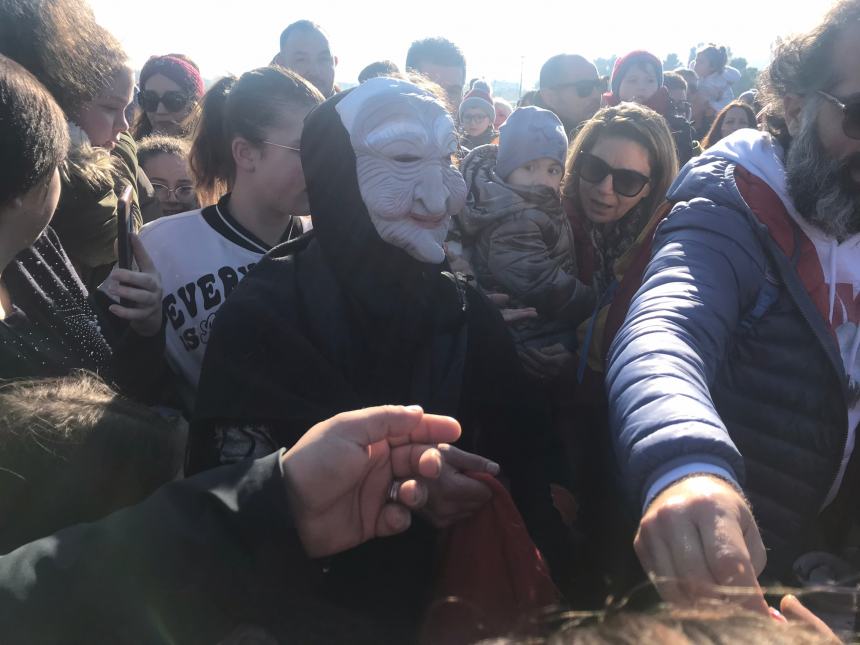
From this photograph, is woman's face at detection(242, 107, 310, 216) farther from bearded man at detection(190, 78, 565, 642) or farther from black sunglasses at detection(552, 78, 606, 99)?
black sunglasses at detection(552, 78, 606, 99)

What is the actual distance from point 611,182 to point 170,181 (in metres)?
2.15

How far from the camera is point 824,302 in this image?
4.75 ft

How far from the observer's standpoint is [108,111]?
222 centimetres

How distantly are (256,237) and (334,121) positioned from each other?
69cm

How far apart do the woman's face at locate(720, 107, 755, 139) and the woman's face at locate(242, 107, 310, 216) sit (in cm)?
419

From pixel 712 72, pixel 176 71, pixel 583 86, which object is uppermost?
pixel 712 72

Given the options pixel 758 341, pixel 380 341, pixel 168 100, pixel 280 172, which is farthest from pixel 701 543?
pixel 168 100

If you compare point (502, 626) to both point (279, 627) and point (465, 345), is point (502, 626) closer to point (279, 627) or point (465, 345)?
point (279, 627)

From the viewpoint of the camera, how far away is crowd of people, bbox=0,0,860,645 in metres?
0.89

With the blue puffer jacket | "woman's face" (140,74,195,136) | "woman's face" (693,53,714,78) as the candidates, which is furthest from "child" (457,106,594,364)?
"woman's face" (693,53,714,78)

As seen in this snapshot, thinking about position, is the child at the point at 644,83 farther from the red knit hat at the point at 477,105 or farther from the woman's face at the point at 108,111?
the woman's face at the point at 108,111

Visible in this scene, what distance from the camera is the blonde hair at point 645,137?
8.65 feet

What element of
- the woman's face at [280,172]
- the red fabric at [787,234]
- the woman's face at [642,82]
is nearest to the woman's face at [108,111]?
the woman's face at [280,172]

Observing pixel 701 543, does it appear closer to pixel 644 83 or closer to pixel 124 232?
pixel 124 232
